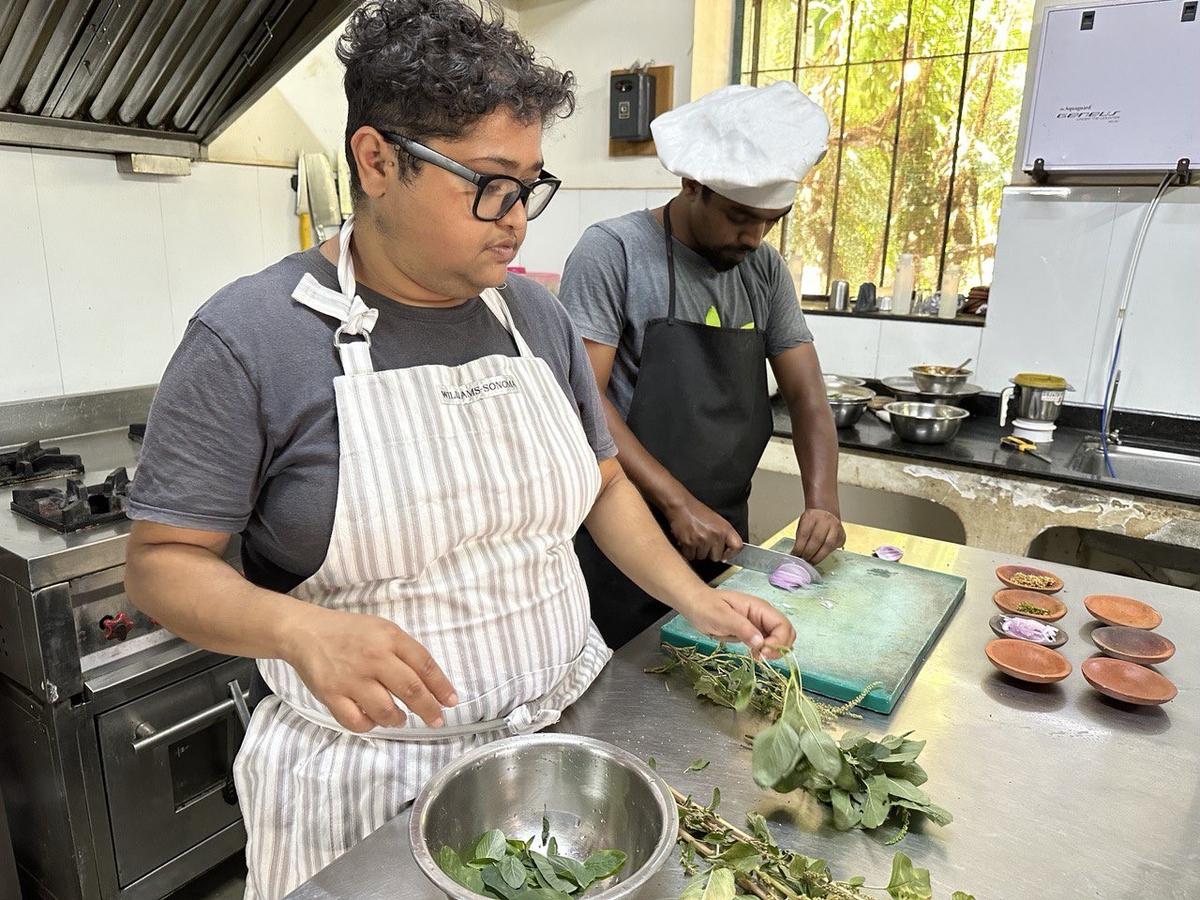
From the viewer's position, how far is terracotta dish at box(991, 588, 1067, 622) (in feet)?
4.58

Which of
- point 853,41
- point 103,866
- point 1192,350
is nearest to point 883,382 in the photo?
point 1192,350

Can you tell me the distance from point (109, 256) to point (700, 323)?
68.1 inches

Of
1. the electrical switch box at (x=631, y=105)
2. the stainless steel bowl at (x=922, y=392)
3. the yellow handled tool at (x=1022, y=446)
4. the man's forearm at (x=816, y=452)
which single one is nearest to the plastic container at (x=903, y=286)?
the stainless steel bowl at (x=922, y=392)

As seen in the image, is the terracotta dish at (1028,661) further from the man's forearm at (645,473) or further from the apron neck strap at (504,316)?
the apron neck strap at (504,316)

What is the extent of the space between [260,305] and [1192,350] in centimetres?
281

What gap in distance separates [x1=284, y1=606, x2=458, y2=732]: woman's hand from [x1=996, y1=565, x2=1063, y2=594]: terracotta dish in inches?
44.4

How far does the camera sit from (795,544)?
166 centimetres

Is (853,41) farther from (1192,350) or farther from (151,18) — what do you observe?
(151,18)

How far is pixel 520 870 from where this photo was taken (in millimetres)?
794

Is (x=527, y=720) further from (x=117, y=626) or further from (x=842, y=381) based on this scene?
(x=842, y=381)

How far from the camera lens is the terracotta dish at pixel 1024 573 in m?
1.51

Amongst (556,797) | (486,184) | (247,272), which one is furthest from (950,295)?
(556,797)

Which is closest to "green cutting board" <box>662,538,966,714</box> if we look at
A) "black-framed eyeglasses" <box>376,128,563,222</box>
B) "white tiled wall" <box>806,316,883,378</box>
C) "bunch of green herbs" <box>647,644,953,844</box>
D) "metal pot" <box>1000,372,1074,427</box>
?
"bunch of green herbs" <box>647,644,953,844</box>

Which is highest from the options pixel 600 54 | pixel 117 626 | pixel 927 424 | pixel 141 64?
pixel 600 54
